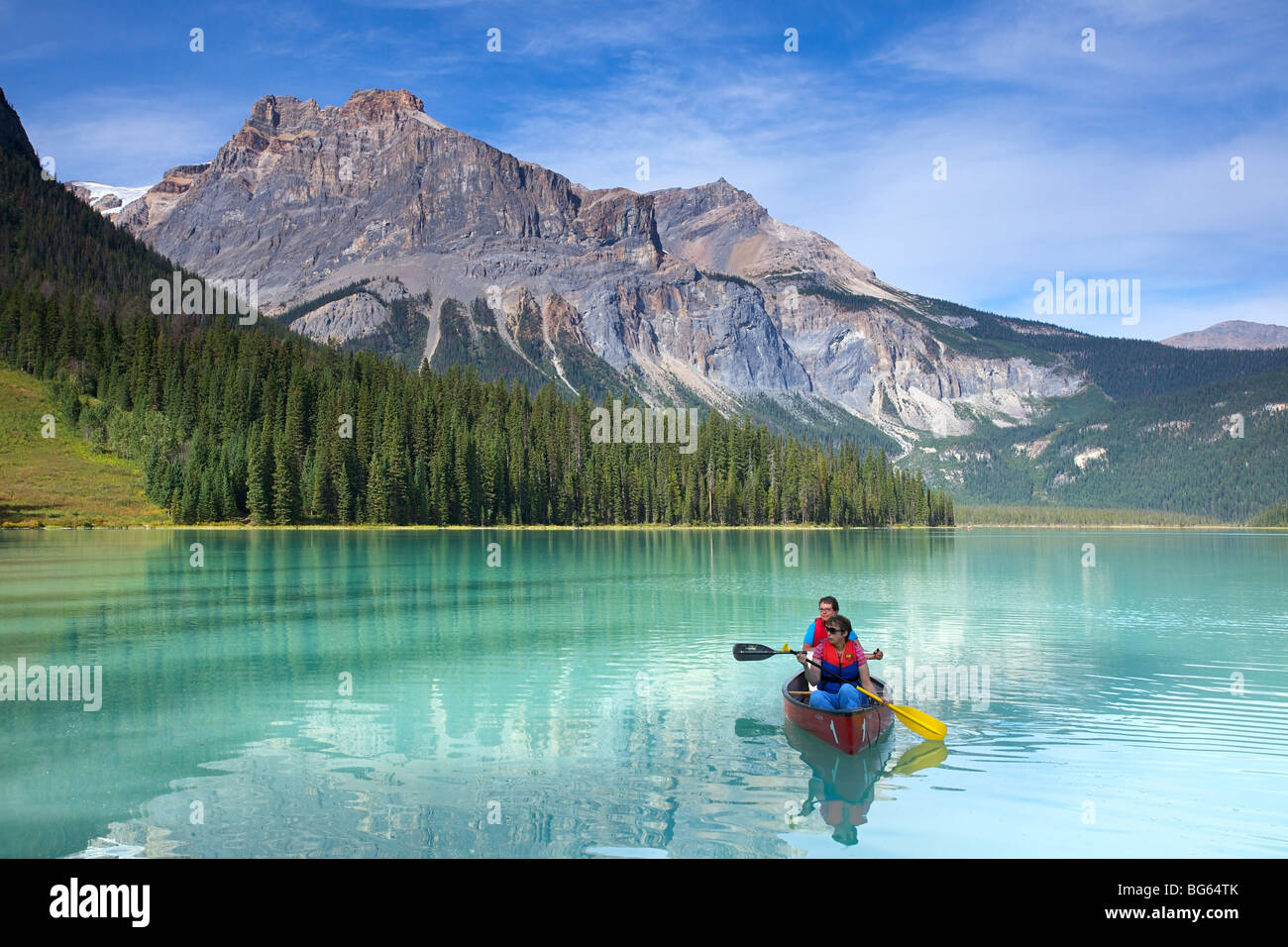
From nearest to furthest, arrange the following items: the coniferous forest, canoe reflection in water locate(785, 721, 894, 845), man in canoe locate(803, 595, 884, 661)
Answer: canoe reflection in water locate(785, 721, 894, 845)
man in canoe locate(803, 595, 884, 661)
the coniferous forest

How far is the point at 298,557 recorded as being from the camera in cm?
7856

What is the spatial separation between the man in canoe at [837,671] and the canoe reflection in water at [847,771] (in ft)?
3.20

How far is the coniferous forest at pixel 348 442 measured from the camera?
140500mm

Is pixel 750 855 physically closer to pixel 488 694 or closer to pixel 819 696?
pixel 819 696

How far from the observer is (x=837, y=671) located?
69.8 ft

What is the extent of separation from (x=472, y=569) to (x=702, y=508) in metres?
111

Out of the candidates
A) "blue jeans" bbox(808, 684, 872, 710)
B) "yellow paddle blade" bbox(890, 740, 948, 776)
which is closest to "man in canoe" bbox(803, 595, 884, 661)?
"blue jeans" bbox(808, 684, 872, 710)

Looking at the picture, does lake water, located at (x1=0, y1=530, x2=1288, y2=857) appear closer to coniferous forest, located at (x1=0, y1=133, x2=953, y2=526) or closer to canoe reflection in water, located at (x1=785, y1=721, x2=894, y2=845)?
canoe reflection in water, located at (x1=785, y1=721, x2=894, y2=845)

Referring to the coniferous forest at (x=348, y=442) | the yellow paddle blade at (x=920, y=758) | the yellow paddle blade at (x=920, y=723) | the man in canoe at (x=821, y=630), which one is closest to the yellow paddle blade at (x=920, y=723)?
the yellow paddle blade at (x=920, y=723)

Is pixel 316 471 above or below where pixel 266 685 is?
above

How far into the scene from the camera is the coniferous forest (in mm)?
140500

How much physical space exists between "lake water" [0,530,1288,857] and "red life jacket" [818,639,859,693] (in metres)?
1.32

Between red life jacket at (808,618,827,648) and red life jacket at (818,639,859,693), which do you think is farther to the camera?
red life jacket at (808,618,827,648)
